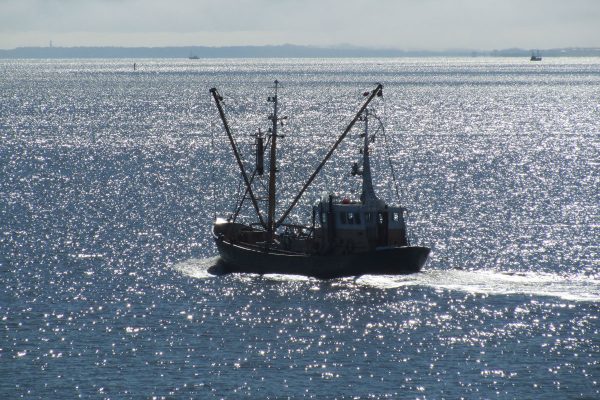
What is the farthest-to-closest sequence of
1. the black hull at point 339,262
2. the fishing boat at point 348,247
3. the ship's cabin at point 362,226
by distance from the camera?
the ship's cabin at point 362,226
the fishing boat at point 348,247
the black hull at point 339,262

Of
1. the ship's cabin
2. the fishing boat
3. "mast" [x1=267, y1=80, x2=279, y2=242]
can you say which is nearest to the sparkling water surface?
the fishing boat

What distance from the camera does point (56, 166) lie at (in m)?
164

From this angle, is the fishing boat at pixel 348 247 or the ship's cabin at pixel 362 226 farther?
the ship's cabin at pixel 362 226

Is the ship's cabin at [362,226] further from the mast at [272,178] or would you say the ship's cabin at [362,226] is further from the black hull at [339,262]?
the mast at [272,178]

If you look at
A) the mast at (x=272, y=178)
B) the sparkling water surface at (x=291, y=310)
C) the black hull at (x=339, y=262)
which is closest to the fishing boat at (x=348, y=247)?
the black hull at (x=339, y=262)

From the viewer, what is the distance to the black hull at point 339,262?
8150cm

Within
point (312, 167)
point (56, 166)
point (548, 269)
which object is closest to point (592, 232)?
point (548, 269)

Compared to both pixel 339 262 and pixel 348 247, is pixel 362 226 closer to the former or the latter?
pixel 348 247

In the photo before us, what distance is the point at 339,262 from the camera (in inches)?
3241

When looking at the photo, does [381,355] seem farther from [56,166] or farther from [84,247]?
[56,166]

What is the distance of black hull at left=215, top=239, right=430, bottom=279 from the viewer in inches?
3209

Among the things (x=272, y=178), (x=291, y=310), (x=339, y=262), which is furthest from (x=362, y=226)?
(x=291, y=310)

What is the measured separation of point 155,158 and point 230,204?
54765mm

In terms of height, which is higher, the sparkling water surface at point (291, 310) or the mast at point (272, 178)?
the mast at point (272, 178)
